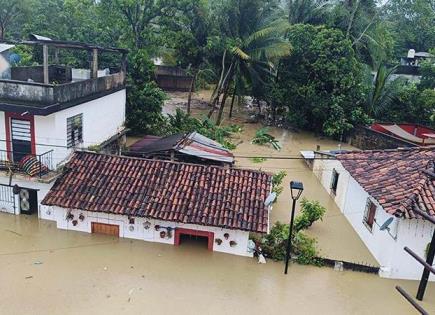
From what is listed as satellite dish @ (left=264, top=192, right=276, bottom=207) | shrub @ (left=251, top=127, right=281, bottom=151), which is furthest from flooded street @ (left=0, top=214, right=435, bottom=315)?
shrub @ (left=251, top=127, right=281, bottom=151)

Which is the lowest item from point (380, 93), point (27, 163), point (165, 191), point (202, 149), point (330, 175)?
point (330, 175)

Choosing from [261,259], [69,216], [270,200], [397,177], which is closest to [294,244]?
[261,259]

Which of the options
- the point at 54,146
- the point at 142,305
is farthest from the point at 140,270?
the point at 54,146

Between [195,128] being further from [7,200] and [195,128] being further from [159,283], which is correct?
[159,283]

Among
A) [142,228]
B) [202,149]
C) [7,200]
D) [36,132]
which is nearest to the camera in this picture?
[142,228]

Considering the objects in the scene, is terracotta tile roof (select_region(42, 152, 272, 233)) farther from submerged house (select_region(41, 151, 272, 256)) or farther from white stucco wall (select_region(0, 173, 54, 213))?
white stucco wall (select_region(0, 173, 54, 213))

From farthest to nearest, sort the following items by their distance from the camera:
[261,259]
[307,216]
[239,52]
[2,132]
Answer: [239,52]
[2,132]
[307,216]
[261,259]
